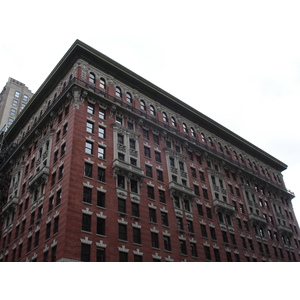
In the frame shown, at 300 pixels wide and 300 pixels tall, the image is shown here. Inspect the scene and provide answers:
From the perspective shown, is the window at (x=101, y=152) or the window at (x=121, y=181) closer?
the window at (x=121, y=181)

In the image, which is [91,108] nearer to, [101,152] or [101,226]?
[101,152]

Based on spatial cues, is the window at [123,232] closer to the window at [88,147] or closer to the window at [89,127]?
the window at [88,147]

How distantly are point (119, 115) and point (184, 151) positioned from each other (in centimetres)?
1258

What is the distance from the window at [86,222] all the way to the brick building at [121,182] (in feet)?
0.33

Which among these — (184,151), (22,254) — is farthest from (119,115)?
(22,254)

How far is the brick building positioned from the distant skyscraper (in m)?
31.7

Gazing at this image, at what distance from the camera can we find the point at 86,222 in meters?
33.4

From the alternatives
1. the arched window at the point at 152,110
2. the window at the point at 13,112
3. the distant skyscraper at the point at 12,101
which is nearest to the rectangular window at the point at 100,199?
the arched window at the point at 152,110

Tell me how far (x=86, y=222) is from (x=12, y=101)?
7128cm

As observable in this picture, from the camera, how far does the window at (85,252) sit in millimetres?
31147

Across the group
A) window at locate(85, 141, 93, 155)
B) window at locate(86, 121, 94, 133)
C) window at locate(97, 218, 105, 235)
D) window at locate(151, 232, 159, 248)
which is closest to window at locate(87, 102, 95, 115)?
window at locate(86, 121, 94, 133)

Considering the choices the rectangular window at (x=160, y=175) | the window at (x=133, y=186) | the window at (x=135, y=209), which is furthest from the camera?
the rectangular window at (x=160, y=175)

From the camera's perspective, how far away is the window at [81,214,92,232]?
1293 inches

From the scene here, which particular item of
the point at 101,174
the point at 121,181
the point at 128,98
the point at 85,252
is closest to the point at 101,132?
the point at 101,174
